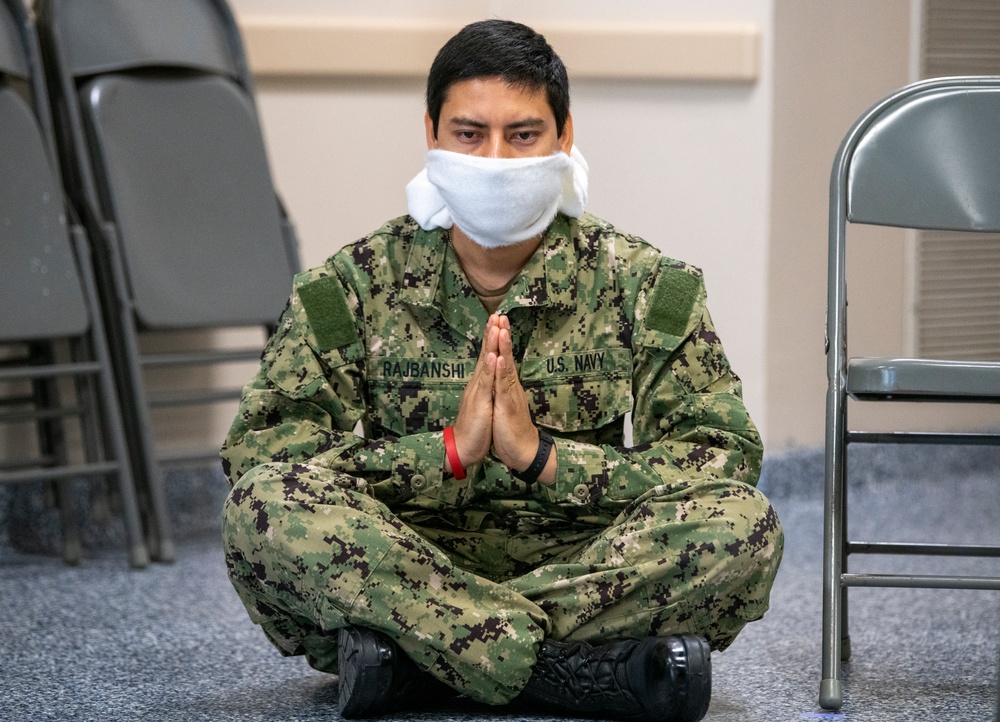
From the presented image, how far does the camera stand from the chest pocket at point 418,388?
1829 millimetres

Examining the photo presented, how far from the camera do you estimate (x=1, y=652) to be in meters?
2.06

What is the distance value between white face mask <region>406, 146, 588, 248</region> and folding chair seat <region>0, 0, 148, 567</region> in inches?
47.8

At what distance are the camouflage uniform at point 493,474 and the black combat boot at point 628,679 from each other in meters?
0.04

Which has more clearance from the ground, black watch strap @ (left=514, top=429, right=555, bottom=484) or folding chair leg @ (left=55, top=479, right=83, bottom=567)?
black watch strap @ (left=514, top=429, right=555, bottom=484)

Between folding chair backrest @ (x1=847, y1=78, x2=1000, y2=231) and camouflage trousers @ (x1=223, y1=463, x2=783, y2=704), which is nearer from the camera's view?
camouflage trousers @ (x1=223, y1=463, x2=783, y2=704)

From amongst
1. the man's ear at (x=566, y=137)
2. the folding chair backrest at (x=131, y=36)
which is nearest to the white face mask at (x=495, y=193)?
the man's ear at (x=566, y=137)

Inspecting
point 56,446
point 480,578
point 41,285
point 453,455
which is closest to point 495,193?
point 453,455

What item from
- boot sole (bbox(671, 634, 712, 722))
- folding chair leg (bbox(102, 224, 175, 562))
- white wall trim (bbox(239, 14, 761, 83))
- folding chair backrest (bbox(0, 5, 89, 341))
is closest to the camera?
boot sole (bbox(671, 634, 712, 722))

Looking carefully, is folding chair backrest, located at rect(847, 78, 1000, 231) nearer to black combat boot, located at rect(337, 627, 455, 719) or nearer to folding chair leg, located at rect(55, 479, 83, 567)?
black combat boot, located at rect(337, 627, 455, 719)

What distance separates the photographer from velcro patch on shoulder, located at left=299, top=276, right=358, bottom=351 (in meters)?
1.79

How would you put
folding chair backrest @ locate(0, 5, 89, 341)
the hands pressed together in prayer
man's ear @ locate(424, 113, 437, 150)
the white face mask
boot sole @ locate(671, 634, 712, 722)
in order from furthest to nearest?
folding chair backrest @ locate(0, 5, 89, 341), man's ear @ locate(424, 113, 437, 150), the white face mask, the hands pressed together in prayer, boot sole @ locate(671, 634, 712, 722)

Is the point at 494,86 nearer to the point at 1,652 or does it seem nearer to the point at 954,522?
the point at 1,652

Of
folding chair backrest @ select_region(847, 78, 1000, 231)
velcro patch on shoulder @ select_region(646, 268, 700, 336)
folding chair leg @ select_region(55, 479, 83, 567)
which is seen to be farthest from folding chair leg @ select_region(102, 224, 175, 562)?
folding chair backrest @ select_region(847, 78, 1000, 231)

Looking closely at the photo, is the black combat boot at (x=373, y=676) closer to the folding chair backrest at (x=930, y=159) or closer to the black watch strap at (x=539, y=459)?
the black watch strap at (x=539, y=459)
